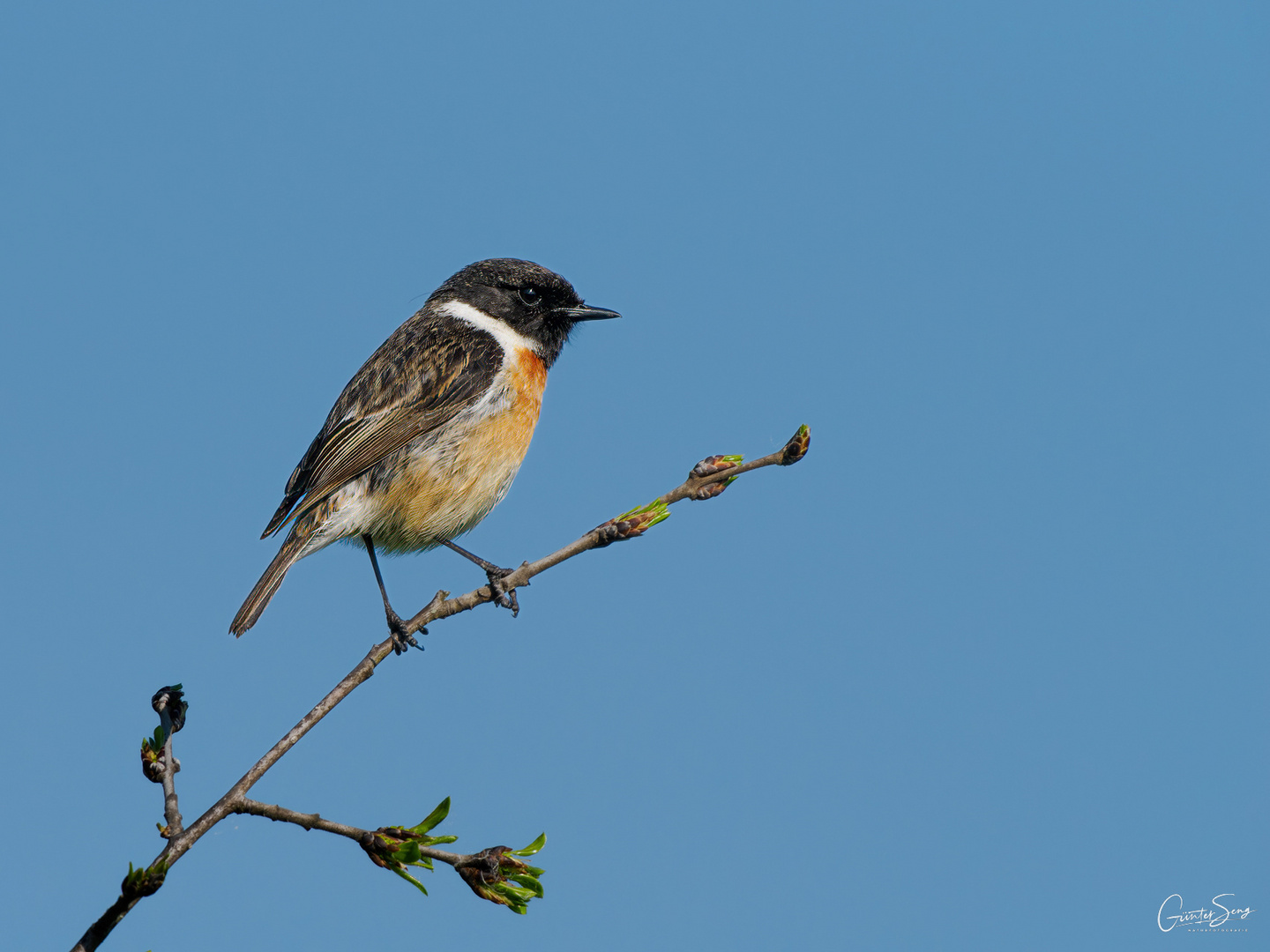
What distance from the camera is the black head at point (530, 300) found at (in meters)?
7.30

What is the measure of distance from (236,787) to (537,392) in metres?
4.35

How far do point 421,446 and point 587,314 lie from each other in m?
1.56

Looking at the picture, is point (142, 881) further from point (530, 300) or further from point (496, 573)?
point (530, 300)

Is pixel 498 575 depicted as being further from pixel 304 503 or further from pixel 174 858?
pixel 174 858

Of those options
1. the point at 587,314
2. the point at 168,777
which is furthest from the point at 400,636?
the point at 587,314

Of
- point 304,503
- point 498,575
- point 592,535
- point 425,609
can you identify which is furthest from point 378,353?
point 592,535

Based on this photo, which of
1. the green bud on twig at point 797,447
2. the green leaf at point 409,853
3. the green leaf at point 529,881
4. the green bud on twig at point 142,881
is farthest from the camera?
the green bud on twig at point 797,447

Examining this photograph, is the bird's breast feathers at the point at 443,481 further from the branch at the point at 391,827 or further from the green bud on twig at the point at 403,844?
the green bud on twig at the point at 403,844

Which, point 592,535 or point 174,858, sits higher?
point 592,535

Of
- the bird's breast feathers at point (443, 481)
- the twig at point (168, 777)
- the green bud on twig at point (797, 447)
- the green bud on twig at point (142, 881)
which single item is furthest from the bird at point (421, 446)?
the green bud on twig at point (142, 881)

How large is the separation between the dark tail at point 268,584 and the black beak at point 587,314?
2.38 m

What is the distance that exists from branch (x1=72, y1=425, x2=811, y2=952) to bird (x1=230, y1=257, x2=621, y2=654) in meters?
2.27

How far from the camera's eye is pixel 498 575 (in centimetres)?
594

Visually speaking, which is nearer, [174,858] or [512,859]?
[174,858]
